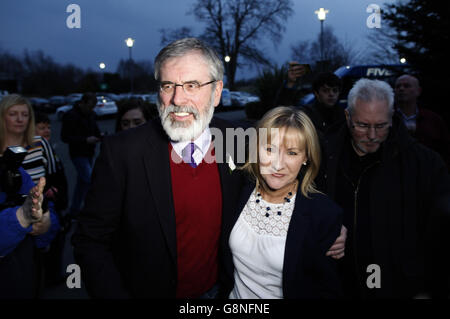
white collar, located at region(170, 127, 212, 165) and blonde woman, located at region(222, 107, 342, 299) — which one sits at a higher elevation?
white collar, located at region(170, 127, 212, 165)

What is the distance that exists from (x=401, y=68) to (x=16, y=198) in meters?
7.08

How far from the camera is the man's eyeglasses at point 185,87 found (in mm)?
1778

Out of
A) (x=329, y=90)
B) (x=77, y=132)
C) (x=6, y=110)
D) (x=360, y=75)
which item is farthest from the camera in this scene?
(x=360, y=75)

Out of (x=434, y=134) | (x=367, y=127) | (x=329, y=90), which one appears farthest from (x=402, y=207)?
(x=329, y=90)

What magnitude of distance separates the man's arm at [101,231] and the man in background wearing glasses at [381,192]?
140 cm

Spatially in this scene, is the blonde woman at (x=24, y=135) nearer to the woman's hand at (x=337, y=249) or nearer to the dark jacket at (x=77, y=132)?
the dark jacket at (x=77, y=132)

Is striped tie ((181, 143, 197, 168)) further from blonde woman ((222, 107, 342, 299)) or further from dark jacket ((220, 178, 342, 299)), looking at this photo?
dark jacket ((220, 178, 342, 299))

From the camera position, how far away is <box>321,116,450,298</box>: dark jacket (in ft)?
6.63

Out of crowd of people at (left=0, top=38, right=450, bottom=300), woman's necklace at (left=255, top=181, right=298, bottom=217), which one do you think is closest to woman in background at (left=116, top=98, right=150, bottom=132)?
crowd of people at (left=0, top=38, right=450, bottom=300)

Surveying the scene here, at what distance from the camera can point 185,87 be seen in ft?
5.85

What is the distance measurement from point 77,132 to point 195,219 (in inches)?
181

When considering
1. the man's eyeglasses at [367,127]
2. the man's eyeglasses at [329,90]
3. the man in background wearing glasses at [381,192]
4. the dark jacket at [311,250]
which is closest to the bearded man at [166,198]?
the dark jacket at [311,250]

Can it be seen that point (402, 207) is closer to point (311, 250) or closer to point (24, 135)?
point (311, 250)
